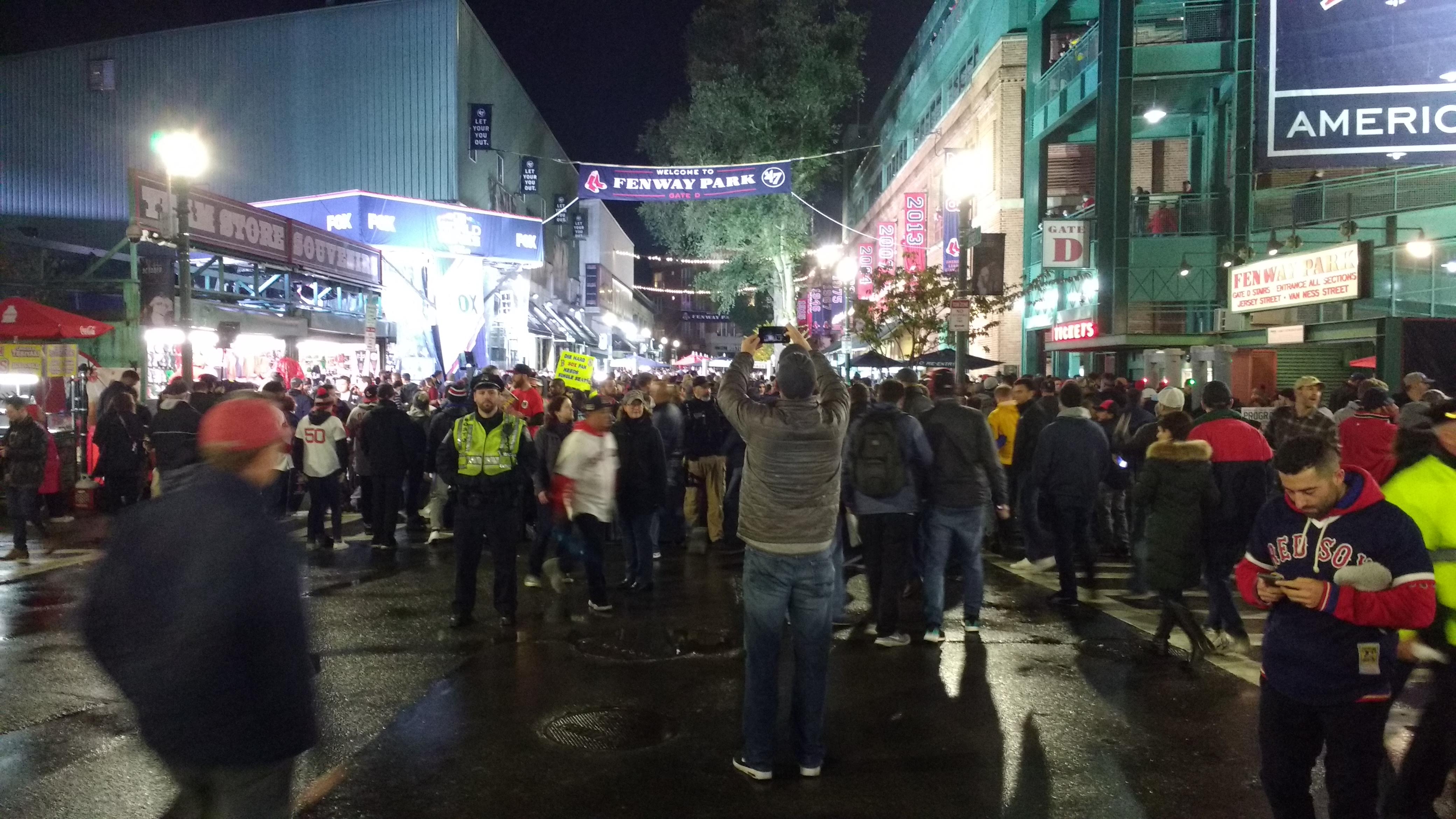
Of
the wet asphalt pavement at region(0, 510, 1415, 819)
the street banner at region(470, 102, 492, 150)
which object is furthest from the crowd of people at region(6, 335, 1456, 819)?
the street banner at region(470, 102, 492, 150)

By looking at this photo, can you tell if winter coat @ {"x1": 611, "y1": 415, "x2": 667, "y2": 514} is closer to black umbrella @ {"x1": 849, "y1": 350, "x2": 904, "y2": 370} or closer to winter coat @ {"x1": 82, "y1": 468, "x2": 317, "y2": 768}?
winter coat @ {"x1": 82, "y1": 468, "x2": 317, "y2": 768}

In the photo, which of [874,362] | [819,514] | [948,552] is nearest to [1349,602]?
[819,514]

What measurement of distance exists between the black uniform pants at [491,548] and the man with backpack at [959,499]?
3.20m

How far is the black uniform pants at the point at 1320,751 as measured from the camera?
318 centimetres

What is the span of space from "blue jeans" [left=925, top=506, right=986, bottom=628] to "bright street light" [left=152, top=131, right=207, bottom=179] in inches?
423

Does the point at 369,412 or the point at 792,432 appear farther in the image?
the point at 369,412

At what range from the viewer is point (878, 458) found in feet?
22.6

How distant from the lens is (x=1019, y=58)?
1089 inches

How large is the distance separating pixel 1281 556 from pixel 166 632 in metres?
3.50

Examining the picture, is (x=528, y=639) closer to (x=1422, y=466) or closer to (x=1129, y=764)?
(x=1129, y=764)

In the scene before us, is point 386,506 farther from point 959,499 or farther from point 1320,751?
point 1320,751

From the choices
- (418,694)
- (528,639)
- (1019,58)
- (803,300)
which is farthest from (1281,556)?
(803,300)

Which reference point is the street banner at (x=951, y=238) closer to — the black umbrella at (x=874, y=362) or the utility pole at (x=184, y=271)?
the black umbrella at (x=874, y=362)

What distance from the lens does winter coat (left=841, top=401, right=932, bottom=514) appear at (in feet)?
23.0
